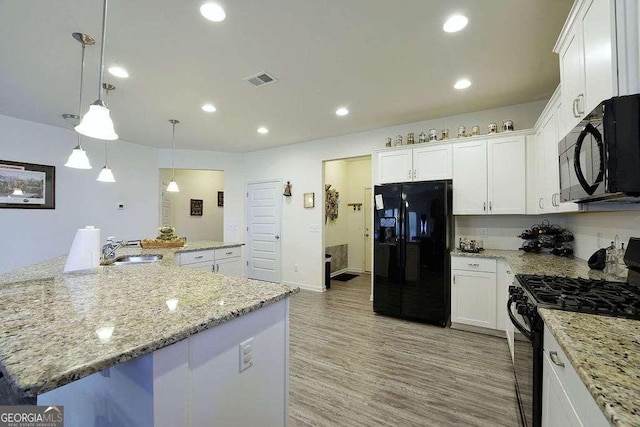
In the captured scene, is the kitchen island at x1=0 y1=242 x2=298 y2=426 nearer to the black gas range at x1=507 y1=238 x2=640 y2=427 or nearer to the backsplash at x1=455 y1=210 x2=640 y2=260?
the black gas range at x1=507 y1=238 x2=640 y2=427

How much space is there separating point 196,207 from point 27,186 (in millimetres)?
3543

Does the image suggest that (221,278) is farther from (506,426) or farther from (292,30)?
(506,426)

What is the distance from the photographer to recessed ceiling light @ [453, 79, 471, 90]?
2.74 meters

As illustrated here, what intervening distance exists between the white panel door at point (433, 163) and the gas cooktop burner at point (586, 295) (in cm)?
185

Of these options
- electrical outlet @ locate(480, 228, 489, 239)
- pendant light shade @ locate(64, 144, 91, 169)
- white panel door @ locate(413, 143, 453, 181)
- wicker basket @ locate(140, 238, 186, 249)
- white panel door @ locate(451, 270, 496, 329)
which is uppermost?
white panel door @ locate(413, 143, 453, 181)

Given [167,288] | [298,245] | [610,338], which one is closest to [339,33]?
[167,288]

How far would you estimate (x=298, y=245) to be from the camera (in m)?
5.12

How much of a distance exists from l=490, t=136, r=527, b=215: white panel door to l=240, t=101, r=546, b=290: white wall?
1.27 meters

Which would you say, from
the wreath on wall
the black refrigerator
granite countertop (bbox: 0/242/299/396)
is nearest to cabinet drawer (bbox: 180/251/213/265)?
granite countertop (bbox: 0/242/299/396)

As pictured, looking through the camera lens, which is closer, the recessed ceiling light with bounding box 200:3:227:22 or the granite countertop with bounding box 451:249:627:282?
the recessed ceiling light with bounding box 200:3:227:22

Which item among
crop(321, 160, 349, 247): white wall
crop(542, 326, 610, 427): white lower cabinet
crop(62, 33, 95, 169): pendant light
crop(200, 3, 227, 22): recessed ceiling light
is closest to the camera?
crop(542, 326, 610, 427): white lower cabinet

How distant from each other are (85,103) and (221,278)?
3.44m

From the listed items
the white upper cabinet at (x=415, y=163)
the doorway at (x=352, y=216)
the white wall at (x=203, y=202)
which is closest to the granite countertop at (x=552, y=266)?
the white upper cabinet at (x=415, y=163)

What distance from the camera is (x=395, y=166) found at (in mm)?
3658
